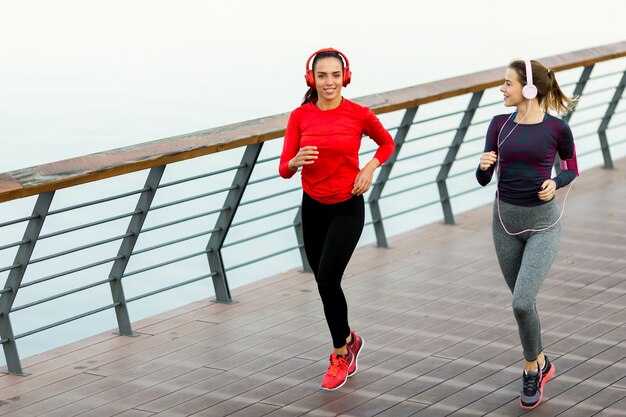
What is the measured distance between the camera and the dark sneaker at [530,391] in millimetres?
5645

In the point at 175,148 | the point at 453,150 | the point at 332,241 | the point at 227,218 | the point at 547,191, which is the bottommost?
the point at 453,150

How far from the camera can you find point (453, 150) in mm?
9570

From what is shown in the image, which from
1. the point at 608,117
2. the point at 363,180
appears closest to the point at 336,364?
the point at 363,180

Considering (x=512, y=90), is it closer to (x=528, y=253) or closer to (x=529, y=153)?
(x=529, y=153)

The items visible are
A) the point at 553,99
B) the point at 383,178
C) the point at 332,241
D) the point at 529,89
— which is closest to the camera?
the point at 529,89

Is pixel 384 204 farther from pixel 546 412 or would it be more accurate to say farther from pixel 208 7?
pixel 208 7

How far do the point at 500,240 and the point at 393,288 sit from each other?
233cm

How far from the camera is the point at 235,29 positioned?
35.3 meters

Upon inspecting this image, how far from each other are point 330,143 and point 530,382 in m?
1.50

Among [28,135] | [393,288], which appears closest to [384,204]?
[28,135]

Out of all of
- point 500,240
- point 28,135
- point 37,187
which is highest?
point 37,187

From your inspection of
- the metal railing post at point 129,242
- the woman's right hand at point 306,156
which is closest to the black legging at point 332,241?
the woman's right hand at point 306,156

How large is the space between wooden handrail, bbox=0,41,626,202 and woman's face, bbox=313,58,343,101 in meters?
1.22

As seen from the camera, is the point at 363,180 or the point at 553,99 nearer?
the point at 553,99
